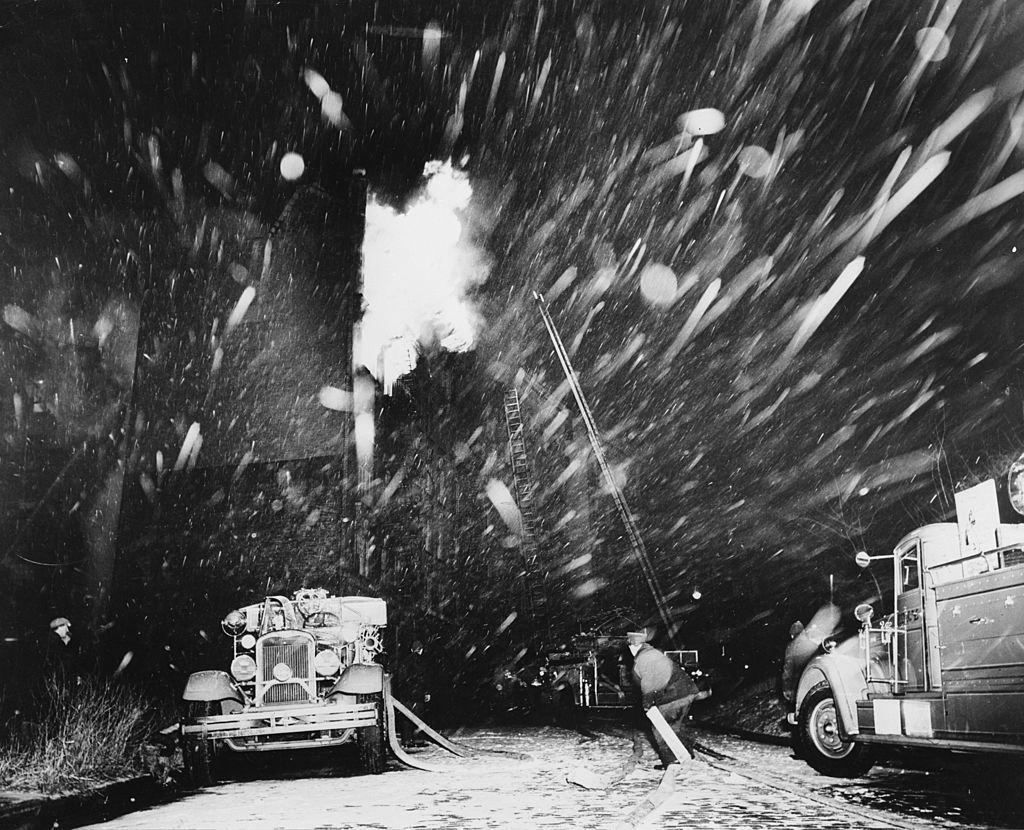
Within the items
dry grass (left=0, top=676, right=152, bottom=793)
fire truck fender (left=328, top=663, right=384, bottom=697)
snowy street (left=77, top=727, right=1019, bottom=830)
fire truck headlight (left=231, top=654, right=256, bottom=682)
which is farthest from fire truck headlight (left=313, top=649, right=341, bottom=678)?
dry grass (left=0, top=676, right=152, bottom=793)

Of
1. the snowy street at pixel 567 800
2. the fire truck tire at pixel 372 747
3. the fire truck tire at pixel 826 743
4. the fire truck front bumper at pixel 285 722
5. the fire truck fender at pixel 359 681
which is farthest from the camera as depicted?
the fire truck fender at pixel 359 681

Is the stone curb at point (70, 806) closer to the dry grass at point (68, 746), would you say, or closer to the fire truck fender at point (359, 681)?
the dry grass at point (68, 746)

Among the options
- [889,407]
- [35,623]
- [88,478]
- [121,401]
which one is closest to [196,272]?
[121,401]

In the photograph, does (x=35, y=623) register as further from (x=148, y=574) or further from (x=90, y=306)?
(x=90, y=306)

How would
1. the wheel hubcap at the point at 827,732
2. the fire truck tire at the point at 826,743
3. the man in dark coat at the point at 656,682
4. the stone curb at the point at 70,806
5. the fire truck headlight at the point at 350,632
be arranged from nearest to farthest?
the stone curb at the point at 70,806 → the fire truck tire at the point at 826,743 → the wheel hubcap at the point at 827,732 → the man in dark coat at the point at 656,682 → the fire truck headlight at the point at 350,632

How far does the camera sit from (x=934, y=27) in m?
5.98

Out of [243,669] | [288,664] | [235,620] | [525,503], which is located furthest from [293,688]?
[525,503]

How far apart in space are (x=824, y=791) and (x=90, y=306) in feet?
31.8

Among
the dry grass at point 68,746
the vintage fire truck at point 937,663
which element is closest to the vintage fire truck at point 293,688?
the dry grass at point 68,746

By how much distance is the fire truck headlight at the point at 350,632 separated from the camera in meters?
9.34

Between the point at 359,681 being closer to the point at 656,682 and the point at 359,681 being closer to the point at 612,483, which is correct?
the point at 656,682

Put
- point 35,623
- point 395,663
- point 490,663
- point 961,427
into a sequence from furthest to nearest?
point 490,663, point 395,663, point 961,427, point 35,623

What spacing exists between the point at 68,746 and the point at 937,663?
6489mm

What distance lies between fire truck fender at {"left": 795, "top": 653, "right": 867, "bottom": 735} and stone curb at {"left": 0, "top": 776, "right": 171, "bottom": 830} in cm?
529
